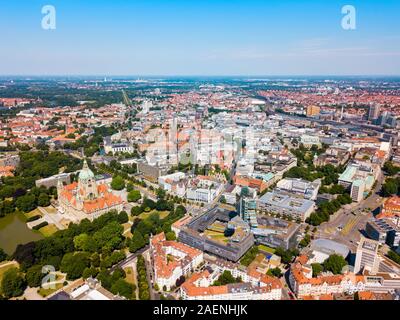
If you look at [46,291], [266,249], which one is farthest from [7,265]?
[266,249]

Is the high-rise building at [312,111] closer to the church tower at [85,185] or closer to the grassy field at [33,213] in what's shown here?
A: the church tower at [85,185]

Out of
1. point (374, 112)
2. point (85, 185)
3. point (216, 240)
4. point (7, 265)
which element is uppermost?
point (374, 112)

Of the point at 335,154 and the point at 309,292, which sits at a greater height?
the point at 335,154

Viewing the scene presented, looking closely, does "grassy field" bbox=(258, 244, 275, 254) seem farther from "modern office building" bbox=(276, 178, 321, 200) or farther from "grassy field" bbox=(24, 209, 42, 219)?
"grassy field" bbox=(24, 209, 42, 219)

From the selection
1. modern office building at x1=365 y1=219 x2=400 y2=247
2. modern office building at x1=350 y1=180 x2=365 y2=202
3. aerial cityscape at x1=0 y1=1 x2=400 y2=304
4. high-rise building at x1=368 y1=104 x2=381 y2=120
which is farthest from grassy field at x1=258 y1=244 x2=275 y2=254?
high-rise building at x1=368 y1=104 x2=381 y2=120

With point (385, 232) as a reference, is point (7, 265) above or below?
below

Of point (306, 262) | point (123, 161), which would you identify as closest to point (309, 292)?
point (306, 262)

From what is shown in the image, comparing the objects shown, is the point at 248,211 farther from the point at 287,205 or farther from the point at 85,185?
the point at 85,185

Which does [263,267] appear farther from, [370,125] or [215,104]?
[215,104]
